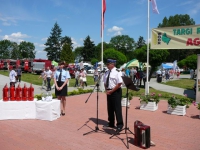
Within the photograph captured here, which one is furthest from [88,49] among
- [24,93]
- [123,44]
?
[24,93]

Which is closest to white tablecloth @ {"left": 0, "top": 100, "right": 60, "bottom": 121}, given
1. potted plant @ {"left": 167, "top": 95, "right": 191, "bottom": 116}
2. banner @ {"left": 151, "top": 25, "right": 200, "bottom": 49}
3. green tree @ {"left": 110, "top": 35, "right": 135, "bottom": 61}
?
potted plant @ {"left": 167, "top": 95, "right": 191, "bottom": 116}

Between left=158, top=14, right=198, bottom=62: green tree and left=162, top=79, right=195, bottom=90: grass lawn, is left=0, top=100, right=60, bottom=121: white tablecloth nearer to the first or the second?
left=162, top=79, right=195, bottom=90: grass lawn

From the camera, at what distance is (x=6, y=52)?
Answer: 355ft

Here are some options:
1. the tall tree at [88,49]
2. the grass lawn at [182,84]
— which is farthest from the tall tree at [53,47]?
the grass lawn at [182,84]

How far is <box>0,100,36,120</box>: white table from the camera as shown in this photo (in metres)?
6.75

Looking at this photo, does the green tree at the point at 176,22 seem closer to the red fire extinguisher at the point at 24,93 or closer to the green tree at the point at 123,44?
the green tree at the point at 123,44

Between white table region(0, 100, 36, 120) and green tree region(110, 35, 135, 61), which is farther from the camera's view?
green tree region(110, 35, 135, 61)

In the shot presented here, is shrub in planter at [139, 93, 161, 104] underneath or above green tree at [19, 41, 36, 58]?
underneath

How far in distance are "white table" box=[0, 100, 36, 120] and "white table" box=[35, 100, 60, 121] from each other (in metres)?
0.20

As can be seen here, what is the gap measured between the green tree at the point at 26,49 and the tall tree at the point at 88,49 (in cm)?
4979

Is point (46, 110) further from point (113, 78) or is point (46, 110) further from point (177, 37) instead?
point (177, 37)

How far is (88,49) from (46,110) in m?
76.1

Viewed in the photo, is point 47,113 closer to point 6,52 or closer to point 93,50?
point 93,50

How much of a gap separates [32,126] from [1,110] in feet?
4.57
